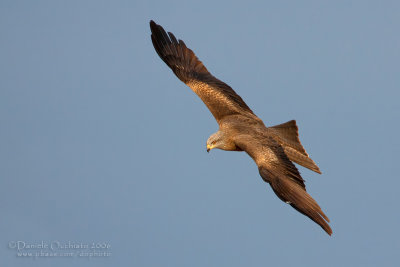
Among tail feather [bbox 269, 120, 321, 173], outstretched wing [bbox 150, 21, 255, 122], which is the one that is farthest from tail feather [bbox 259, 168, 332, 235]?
outstretched wing [bbox 150, 21, 255, 122]

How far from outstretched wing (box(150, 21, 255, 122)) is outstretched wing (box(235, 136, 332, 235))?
5.44ft

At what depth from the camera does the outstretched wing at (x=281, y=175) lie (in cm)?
1151

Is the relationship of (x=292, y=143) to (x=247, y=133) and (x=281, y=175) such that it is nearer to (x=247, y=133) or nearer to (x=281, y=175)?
(x=247, y=133)

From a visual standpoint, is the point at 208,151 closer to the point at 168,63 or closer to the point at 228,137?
the point at 228,137

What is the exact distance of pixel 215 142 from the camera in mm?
14469

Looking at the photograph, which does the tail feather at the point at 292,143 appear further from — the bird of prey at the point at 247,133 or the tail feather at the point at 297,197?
the tail feather at the point at 297,197

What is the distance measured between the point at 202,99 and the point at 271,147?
2.97 m

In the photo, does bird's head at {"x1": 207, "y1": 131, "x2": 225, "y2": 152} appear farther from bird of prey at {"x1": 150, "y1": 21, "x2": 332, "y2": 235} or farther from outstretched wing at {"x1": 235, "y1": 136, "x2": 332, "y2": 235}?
outstretched wing at {"x1": 235, "y1": 136, "x2": 332, "y2": 235}

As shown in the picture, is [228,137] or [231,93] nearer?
[228,137]

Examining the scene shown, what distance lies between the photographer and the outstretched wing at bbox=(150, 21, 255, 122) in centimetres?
1546

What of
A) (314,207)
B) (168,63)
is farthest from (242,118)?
(314,207)

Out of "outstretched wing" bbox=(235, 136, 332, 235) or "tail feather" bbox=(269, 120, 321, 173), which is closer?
"outstretched wing" bbox=(235, 136, 332, 235)

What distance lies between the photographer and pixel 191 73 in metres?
16.5

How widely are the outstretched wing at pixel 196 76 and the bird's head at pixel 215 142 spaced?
913mm
